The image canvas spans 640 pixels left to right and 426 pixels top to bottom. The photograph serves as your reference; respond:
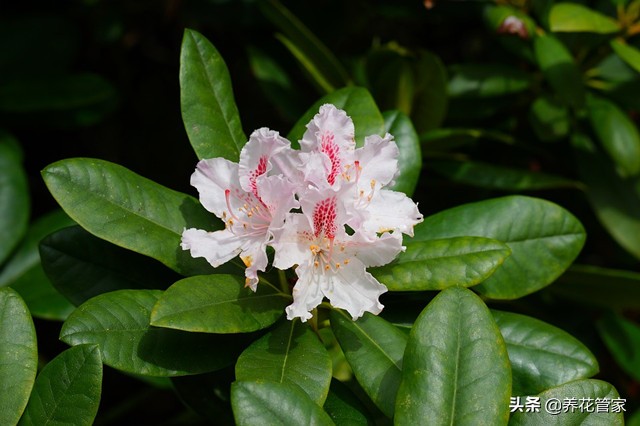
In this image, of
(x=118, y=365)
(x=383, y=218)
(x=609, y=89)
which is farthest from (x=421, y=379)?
(x=609, y=89)

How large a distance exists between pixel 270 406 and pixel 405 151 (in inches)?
27.4

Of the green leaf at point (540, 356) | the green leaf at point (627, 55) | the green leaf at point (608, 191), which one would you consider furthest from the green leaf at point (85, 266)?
the green leaf at point (608, 191)

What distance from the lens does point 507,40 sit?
211 cm

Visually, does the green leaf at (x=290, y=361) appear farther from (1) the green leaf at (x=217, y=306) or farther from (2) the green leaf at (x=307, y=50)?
(2) the green leaf at (x=307, y=50)

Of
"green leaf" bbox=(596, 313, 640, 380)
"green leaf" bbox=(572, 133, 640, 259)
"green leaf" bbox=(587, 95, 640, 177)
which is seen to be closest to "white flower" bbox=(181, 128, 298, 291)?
"green leaf" bbox=(587, 95, 640, 177)

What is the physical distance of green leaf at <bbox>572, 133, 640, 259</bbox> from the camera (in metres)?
2.21

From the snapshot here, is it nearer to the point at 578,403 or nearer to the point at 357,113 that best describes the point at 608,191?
the point at 357,113

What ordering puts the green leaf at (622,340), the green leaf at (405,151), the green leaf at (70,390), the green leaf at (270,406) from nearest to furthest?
the green leaf at (270,406) < the green leaf at (70,390) < the green leaf at (405,151) < the green leaf at (622,340)

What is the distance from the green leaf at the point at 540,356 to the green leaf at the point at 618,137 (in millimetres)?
702

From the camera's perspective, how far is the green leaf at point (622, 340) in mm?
2354

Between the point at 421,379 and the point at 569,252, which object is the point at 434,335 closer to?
the point at 421,379

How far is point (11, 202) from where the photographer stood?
2.18 meters

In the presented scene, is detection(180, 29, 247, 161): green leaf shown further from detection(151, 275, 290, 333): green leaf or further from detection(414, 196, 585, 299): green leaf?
detection(414, 196, 585, 299): green leaf

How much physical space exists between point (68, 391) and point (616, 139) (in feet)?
4.81
